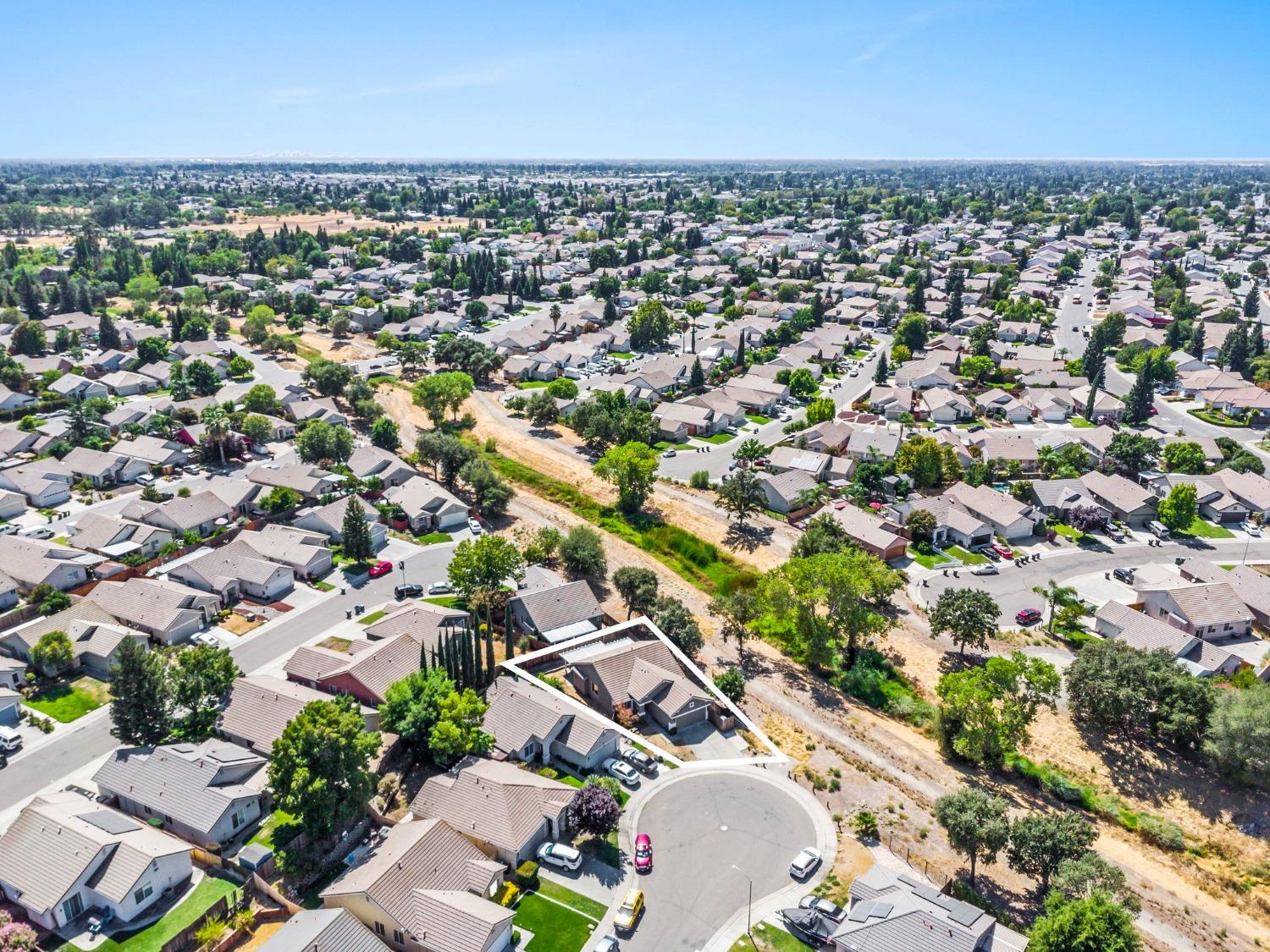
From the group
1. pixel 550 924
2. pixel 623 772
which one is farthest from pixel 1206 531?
pixel 550 924

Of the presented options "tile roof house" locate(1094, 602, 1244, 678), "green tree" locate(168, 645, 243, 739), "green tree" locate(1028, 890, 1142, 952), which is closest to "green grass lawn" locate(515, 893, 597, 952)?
"green tree" locate(1028, 890, 1142, 952)

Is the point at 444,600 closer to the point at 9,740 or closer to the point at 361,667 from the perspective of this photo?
the point at 361,667

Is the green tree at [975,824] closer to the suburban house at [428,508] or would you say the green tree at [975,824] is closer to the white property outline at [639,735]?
the white property outline at [639,735]

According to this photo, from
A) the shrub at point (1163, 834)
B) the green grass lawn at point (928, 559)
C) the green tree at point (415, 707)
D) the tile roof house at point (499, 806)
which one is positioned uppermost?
the green tree at point (415, 707)

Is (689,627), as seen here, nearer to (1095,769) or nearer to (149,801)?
(1095,769)

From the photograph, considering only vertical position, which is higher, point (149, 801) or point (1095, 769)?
point (149, 801)

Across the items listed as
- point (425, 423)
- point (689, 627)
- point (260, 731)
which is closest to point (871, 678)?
point (689, 627)

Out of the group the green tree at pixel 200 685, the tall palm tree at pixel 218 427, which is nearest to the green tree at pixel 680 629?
the green tree at pixel 200 685
